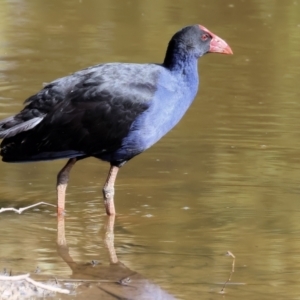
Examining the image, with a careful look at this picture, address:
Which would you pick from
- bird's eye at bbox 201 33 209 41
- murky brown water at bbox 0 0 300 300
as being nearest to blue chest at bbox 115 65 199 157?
bird's eye at bbox 201 33 209 41

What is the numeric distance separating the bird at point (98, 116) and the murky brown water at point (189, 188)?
501 millimetres

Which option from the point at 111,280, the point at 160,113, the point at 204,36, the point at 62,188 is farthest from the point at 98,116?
the point at 111,280

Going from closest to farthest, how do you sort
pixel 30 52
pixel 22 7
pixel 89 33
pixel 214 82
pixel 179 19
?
pixel 214 82 → pixel 30 52 → pixel 89 33 → pixel 179 19 → pixel 22 7

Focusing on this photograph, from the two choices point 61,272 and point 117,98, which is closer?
point 61,272

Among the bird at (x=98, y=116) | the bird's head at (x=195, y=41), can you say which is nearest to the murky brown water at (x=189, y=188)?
the bird at (x=98, y=116)

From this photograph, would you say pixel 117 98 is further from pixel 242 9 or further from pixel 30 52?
pixel 242 9

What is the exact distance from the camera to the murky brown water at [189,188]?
18.8 ft

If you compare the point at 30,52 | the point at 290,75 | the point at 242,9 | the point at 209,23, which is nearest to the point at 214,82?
the point at 290,75

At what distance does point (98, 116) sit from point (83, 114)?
10 centimetres

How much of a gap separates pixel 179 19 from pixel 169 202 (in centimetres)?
748

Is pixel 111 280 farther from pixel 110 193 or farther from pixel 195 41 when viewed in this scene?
pixel 195 41

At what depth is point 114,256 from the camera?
6.00 m

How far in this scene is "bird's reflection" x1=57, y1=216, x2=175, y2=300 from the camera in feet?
17.2

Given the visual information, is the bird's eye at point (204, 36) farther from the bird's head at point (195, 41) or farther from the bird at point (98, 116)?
the bird at point (98, 116)
